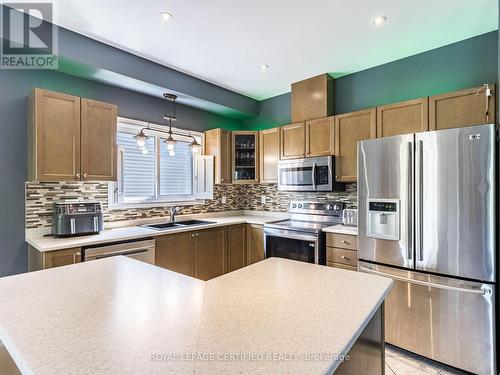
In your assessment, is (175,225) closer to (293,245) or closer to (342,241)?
(293,245)

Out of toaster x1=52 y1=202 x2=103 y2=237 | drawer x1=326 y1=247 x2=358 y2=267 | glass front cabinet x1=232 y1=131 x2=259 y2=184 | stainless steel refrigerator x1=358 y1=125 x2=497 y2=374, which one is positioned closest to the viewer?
stainless steel refrigerator x1=358 y1=125 x2=497 y2=374

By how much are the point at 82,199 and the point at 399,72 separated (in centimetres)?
370

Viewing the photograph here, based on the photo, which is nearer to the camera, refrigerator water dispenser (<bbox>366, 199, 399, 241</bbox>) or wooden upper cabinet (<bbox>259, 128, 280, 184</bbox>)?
refrigerator water dispenser (<bbox>366, 199, 399, 241</bbox>)

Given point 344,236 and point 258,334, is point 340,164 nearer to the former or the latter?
point 344,236

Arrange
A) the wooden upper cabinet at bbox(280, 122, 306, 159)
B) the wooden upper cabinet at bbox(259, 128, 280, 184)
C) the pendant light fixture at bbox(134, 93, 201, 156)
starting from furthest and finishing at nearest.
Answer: the wooden upper cabinet at bbox(259, 128, 280, 184)
the wooden upper cabinet at bbox(280, 122, 306, 159)
the pendant light fixture at bbox(134, 93, 201, 156)

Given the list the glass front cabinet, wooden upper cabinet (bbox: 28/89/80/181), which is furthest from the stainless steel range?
wooden upper cabinet (bbox: 28/89/80/181)

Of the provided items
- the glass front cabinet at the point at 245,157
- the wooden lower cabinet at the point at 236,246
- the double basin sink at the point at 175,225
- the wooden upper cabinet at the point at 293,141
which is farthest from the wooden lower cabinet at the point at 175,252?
the wooden upper cabinet at the point at 293,141

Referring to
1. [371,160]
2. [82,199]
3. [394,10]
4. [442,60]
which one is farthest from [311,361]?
[442,60]

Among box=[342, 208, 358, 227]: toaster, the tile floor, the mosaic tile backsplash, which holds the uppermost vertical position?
the mosaic tile backsplash

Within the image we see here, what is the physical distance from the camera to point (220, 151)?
3.78m

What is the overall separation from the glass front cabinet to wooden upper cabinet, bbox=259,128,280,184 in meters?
0.10

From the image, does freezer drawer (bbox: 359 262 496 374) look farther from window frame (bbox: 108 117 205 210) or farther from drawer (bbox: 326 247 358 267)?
window frame (bbox: 108 117 205 210)

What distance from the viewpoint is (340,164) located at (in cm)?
304

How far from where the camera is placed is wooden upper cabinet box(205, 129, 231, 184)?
3779mm
